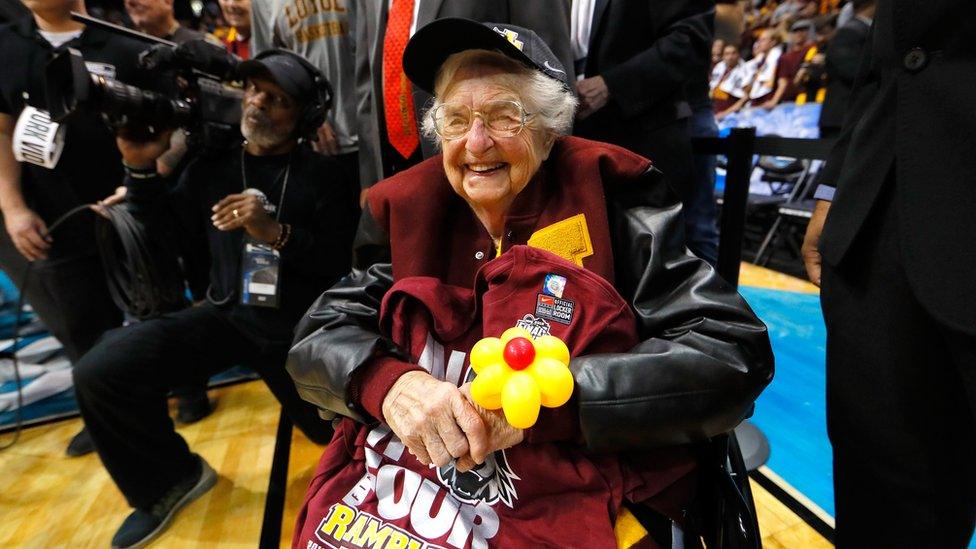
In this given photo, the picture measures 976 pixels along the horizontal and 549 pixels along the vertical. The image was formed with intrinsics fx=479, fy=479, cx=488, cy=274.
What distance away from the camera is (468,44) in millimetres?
1021

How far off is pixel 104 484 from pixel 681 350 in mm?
2337

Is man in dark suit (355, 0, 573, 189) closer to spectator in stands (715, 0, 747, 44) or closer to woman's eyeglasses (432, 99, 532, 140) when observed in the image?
woman's eyeglasses (432, 99, 532, 140)

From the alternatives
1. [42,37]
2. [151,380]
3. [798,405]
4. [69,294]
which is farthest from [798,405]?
[42,37]

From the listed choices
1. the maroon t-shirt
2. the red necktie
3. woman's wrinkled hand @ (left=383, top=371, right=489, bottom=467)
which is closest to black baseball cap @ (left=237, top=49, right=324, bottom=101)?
the red necktie

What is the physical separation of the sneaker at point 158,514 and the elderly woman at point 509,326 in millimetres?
1141

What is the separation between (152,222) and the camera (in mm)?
1699

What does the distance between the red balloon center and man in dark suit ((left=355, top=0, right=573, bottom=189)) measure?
89 centimetres

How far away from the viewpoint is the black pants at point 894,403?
0.80 metres

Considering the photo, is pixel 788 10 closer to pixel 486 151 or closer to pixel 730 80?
pixel 730 80

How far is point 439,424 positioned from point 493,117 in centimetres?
64

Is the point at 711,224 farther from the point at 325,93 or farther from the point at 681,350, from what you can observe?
the point at 325,93

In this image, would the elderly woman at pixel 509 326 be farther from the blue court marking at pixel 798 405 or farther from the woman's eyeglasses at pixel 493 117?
the blue court marking at pixel 798 405

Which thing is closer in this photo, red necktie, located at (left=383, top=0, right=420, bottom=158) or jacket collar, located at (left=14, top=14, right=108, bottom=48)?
red necktie, located at (left=383, top=0, right=420, bottom=158)

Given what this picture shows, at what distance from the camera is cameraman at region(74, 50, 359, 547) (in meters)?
1.58
